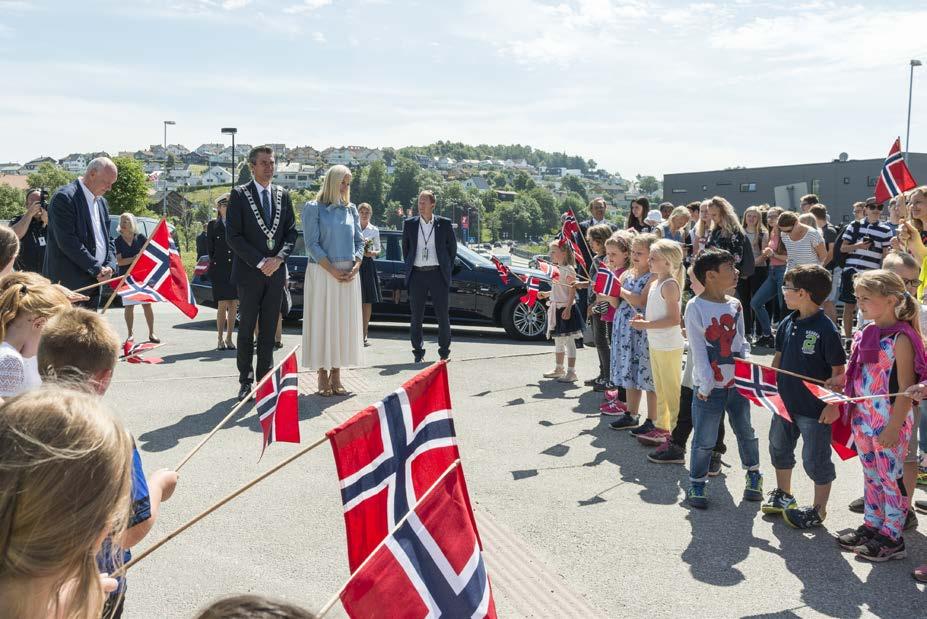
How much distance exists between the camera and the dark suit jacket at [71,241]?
6570mm

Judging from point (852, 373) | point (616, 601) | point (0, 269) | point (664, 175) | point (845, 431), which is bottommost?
point (616, 601)

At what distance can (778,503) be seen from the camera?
4879 millimetres

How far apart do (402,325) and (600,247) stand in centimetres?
614

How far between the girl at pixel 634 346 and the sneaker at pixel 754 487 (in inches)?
53.7

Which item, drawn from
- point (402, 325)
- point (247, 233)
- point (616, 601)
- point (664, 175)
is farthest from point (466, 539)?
point (664, 175)

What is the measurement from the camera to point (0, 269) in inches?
175

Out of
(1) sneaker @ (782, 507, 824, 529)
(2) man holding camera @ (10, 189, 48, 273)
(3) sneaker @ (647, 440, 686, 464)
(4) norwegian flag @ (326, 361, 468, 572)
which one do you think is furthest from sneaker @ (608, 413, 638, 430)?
(2) man holding camera @ (10, 189, 48, 273)

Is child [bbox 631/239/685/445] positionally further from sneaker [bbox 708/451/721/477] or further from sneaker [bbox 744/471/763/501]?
sneaker [bbox 744/471/763/501]

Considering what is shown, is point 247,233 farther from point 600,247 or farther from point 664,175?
point 664,175

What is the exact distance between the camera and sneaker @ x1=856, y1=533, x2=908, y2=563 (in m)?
4.24

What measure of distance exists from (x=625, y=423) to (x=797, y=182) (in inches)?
2655

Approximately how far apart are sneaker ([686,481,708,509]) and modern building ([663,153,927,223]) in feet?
177

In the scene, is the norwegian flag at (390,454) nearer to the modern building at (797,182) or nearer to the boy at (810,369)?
the boy at (810,369)

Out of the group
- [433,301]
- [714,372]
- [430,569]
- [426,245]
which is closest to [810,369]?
[714,372]
